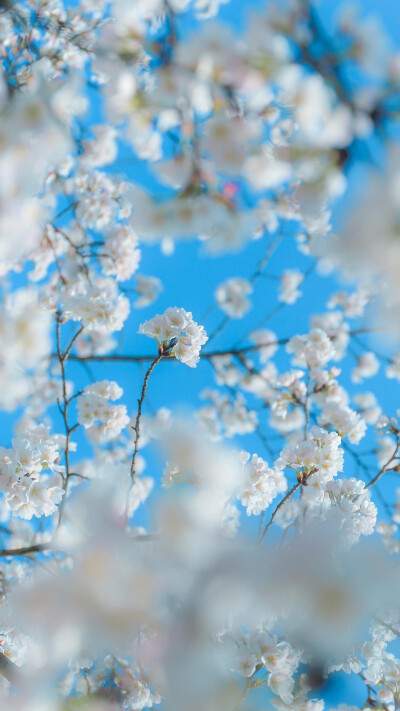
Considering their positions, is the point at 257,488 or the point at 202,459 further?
the point at 257,488

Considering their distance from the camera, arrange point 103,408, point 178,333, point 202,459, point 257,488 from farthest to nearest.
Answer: point 103,408, point 257,488, point 178,333, point 202,459

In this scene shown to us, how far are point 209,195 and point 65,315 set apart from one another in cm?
162

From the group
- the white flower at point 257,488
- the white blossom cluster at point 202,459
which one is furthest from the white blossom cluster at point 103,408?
the white flower at point 257,488

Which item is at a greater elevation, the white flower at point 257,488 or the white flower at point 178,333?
the white flower at point 178,333

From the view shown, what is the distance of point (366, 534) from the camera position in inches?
70.7

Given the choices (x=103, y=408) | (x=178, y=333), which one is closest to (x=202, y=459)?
(x=178, y=333)

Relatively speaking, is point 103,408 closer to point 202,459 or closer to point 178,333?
point 178,333

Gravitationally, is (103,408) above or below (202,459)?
above

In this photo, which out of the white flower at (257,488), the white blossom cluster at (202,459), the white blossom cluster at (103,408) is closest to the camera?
the white blossom cluster at (202,459)

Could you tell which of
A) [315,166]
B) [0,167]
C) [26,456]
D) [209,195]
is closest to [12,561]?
[26,456]

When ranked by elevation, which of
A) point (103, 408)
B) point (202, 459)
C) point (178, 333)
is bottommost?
point (202, 459)

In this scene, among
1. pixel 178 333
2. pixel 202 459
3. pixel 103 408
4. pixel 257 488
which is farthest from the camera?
pixel 103 408

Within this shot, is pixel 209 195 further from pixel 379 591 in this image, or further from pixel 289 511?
pixel 289 511

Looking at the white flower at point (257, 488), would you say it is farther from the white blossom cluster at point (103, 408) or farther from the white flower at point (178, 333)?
the white blossom cluster at point (103, 408)
